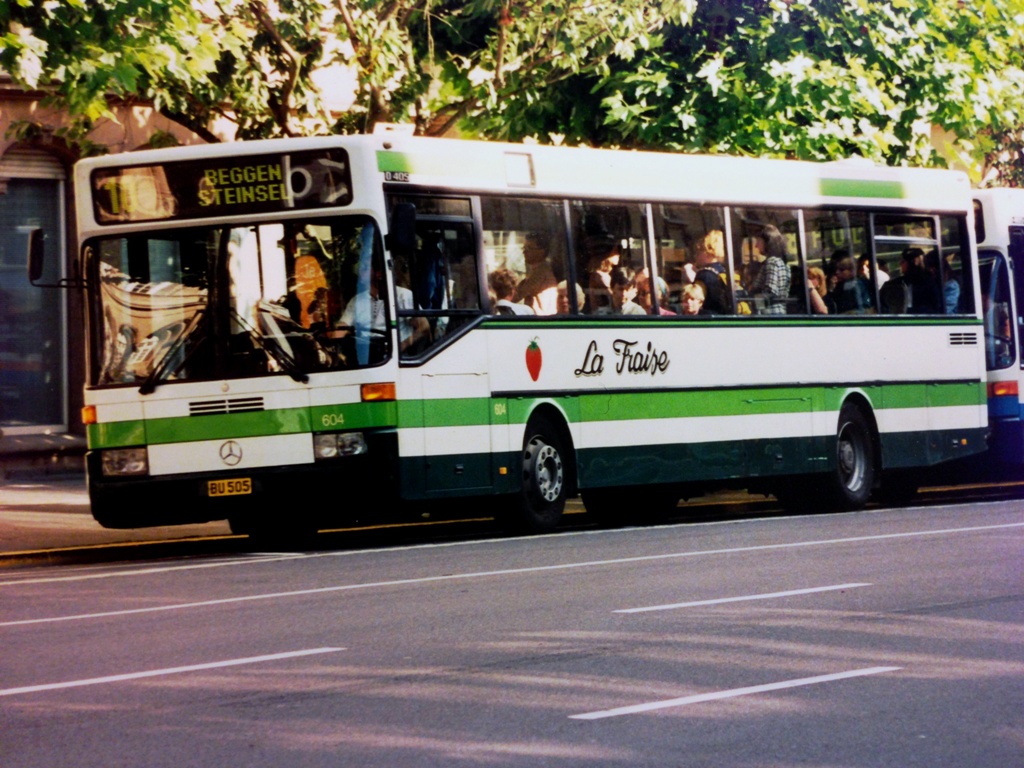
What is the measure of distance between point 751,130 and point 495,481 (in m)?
7.76

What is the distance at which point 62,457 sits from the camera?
79.8ft

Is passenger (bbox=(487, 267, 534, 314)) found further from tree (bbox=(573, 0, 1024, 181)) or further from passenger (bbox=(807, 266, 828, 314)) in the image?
tree (bbox=(573, 0, 1024, 181))

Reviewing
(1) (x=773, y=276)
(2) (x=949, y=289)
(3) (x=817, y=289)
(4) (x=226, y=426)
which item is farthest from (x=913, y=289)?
(4) (x=226, y=426)

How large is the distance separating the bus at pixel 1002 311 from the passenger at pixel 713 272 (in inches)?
189

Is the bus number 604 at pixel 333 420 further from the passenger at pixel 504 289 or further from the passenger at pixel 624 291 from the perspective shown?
the passenger at pixel 624 291

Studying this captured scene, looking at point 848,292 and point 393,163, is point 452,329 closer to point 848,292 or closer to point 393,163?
point 393,163

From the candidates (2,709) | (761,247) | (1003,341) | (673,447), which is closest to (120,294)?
(673,447)

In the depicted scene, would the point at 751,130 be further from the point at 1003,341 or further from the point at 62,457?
the point at 62,457

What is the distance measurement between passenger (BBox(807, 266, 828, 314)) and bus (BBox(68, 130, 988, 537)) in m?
0.04

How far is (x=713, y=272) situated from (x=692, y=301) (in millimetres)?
406

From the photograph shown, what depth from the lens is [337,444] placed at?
14.7 m

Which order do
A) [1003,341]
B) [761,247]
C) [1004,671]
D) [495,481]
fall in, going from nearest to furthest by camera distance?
1. [1004,671]
2. [495,481]
3. [761,247]
4. [1003,341]

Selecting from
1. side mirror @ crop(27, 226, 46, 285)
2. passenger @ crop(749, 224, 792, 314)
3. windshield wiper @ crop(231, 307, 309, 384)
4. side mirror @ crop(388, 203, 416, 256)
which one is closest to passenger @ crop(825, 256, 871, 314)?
passenger @ crop(749, 224, 792, 314)

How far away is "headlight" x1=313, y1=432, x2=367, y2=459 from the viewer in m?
14.7
